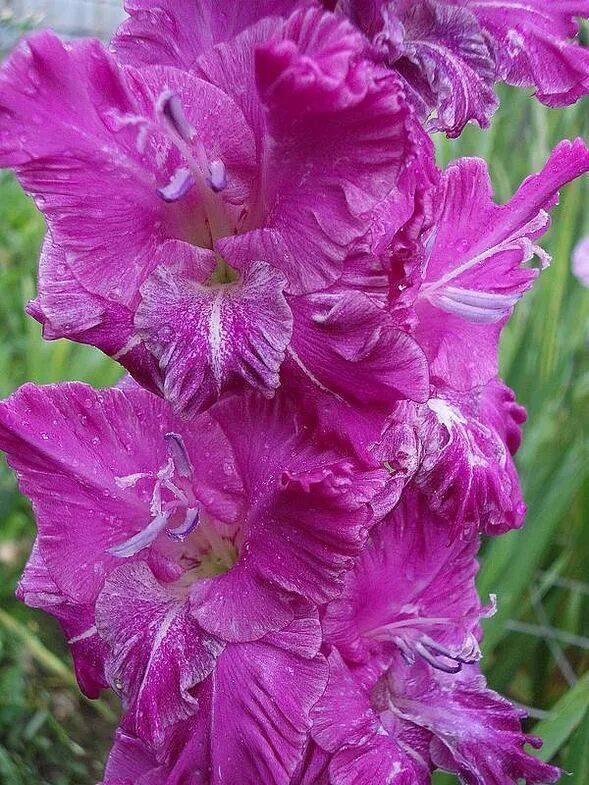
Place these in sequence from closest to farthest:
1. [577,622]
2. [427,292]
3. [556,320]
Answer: [427,292]
[556,320]
[577,622]

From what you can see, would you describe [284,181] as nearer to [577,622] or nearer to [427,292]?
[427,292]

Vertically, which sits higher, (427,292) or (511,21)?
(511,21)

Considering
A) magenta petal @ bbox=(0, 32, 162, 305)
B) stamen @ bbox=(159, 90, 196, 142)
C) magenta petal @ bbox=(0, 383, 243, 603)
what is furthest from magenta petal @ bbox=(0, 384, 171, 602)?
stamen @ bbox=(159, 90, 196, 142)

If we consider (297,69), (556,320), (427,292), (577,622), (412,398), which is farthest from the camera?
(577,622)

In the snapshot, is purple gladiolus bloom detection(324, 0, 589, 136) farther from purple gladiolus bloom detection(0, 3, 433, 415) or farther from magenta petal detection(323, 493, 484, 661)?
magenta petal detection(323, 493, 484, 661)

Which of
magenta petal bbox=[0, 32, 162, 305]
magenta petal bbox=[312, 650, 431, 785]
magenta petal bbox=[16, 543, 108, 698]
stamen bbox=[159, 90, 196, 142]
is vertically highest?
stamen bbox=[159, 90, 196, 142]

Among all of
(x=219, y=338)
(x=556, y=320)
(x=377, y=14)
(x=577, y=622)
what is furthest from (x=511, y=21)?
(x=577, y=622)

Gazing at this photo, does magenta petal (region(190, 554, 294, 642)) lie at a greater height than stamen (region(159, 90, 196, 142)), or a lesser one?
lesser

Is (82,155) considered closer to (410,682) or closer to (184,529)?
(184,529)

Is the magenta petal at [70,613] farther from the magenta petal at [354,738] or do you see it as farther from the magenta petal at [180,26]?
the magenta petal at [180,26]
